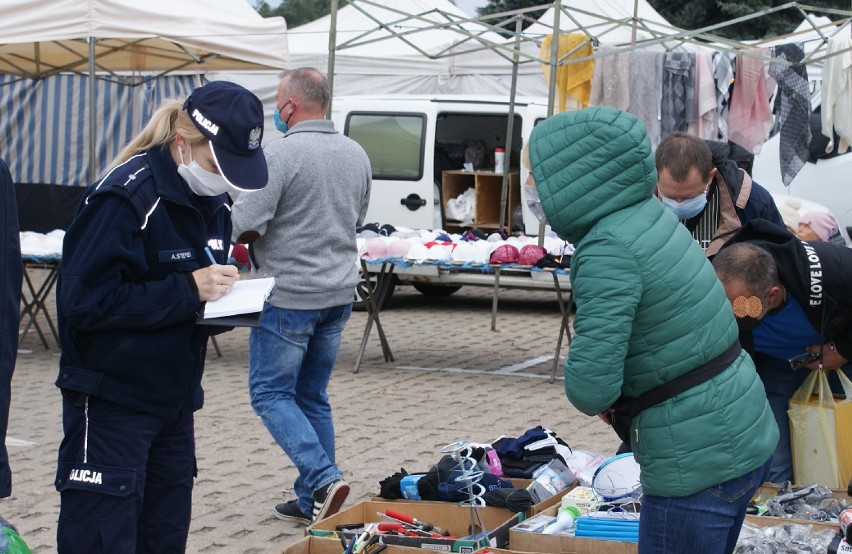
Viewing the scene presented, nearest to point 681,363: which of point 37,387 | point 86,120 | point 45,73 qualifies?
point 37,387

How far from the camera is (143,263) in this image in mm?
3014

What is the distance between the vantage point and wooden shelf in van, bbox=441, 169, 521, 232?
39.7 feet

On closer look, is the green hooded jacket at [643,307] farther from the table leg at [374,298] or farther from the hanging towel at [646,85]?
the hanging towel at [646,85]

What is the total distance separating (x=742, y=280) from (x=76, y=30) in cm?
695

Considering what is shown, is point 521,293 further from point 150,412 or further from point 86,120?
point 150,412

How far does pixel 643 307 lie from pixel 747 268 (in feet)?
2.85

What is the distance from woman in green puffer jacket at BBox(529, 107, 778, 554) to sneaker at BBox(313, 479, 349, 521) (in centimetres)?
201

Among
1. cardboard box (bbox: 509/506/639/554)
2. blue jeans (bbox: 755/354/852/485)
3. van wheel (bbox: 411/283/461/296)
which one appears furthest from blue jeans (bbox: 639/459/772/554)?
van wheel (bbox: 411/283/461/296)

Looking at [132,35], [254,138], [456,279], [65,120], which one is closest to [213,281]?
[254,138]

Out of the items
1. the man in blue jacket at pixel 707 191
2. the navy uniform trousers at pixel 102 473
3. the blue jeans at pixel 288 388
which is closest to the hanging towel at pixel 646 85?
the man in blue jacket at pixel 707 191

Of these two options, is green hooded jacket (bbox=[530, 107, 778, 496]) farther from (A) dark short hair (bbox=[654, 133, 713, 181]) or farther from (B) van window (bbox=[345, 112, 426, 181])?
(B) van window (bbox=[345, 112, 426, 181])

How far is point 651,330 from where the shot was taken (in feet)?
9.27

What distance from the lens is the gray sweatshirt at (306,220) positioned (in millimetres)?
4922

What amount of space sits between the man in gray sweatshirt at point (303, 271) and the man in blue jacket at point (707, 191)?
1457mm
